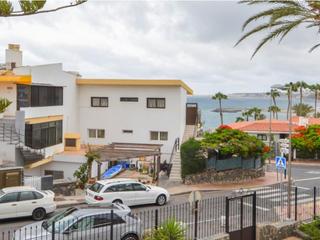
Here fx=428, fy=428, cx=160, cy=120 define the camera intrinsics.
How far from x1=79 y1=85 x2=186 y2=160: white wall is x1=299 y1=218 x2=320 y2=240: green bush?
19034mm

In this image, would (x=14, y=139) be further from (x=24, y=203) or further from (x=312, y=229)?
(x=312, y=229)

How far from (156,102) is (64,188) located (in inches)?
513

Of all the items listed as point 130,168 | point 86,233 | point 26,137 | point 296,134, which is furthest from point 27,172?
point 296,134

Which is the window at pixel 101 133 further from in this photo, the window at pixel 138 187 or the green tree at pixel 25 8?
the green tree at pixel 25 8

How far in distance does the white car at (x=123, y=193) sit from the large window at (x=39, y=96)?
9942 millimetres

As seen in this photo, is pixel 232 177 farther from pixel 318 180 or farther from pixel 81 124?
pixel 81 124

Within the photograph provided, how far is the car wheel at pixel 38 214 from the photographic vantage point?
1870 cm

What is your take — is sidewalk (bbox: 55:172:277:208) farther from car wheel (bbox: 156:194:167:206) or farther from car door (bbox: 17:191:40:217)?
car door (bbox: 17:191:40:217)

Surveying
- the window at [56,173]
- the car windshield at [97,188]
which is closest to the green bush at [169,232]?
the car windshield at [97,188]

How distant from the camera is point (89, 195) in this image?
21109mm

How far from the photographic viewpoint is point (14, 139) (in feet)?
86.8

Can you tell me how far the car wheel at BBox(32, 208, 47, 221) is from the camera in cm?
1870

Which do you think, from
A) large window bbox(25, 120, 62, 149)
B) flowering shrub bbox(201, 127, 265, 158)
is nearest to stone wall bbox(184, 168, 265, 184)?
flowering shrub bbox(201, 127, 265, 158)

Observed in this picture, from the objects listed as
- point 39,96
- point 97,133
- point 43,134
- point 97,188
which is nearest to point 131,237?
point 97,188
